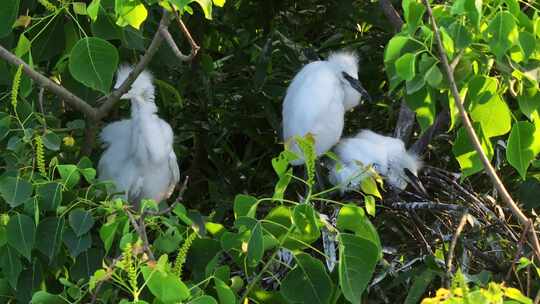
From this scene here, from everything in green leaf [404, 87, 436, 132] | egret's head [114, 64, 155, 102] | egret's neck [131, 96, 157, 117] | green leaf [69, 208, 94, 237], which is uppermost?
green leaf [404, 87, 436, 132]

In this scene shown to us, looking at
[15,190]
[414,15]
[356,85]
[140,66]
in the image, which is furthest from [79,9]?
[356,85]

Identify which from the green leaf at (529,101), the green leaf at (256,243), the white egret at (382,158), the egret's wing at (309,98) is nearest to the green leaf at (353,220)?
the green leaf at (256,243)

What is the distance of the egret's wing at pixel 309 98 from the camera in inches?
102

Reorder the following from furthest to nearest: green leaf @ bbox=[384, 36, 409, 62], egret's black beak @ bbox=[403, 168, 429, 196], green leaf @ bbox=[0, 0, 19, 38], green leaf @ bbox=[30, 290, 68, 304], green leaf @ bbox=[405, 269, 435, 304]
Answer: egret's black beak @ bbox=[403, 168, 429, 196] → green leaf @ bbox=[405, 269, 435, 304] → green leaf @ bbox=[0, 0, 19, 38] → green leaf @ bbox=[384, 36, 409, 62] → green leaf @ bbox=[30, 290, 68, 304]

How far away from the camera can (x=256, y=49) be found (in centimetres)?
284

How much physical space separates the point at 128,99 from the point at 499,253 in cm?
100

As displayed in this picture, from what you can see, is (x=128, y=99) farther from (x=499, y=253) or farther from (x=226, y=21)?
(x=499, y=253)

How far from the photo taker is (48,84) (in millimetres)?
1774

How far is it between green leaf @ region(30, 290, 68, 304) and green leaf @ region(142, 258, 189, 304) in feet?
0.68

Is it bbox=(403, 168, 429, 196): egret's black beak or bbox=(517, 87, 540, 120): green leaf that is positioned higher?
bbox=(517, 87, 540, 120): green leaf

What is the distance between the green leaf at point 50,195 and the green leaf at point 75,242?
46 millimetres

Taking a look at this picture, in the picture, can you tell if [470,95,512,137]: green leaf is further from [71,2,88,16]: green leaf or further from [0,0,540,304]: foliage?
[71,2,88,16]: green leaf

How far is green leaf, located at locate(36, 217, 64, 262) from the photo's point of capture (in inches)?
60.4

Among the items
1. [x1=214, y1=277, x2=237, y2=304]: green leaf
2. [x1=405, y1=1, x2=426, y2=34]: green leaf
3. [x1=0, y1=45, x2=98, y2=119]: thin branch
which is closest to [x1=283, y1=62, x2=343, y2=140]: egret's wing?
[x1=0, y1=45, x2=98, y2=119]: thin branch
